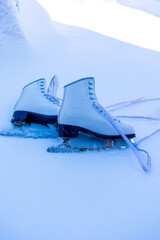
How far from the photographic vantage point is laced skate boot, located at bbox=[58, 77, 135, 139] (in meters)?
0.77

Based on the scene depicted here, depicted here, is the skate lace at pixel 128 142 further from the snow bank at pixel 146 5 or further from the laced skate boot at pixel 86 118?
the snow bank at pixel 146 5

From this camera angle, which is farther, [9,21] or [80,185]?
[9,21]

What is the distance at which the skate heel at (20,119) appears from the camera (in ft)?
2.90

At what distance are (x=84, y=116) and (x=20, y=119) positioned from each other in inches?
10.3

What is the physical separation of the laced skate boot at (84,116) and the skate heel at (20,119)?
0.18 meters

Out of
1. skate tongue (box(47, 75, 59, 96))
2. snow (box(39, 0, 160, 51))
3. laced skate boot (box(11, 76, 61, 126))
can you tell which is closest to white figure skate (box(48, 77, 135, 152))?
laced skate boot (box(11, 76, 61, 126))

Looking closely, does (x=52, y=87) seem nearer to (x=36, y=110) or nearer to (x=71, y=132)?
(x=36, y=110)

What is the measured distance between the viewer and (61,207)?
603 millimetres

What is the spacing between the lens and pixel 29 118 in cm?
91

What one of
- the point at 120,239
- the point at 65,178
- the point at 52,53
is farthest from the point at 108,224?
the point at 52,53

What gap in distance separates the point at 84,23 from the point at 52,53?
0.72 metres

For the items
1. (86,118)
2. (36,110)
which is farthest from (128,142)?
(36,110)

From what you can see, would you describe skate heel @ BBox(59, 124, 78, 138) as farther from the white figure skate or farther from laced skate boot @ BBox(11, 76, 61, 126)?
laced skate boot @ BBox(11, 76, 61, 126)

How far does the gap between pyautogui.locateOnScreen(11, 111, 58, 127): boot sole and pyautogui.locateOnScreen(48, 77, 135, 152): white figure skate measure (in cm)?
12
